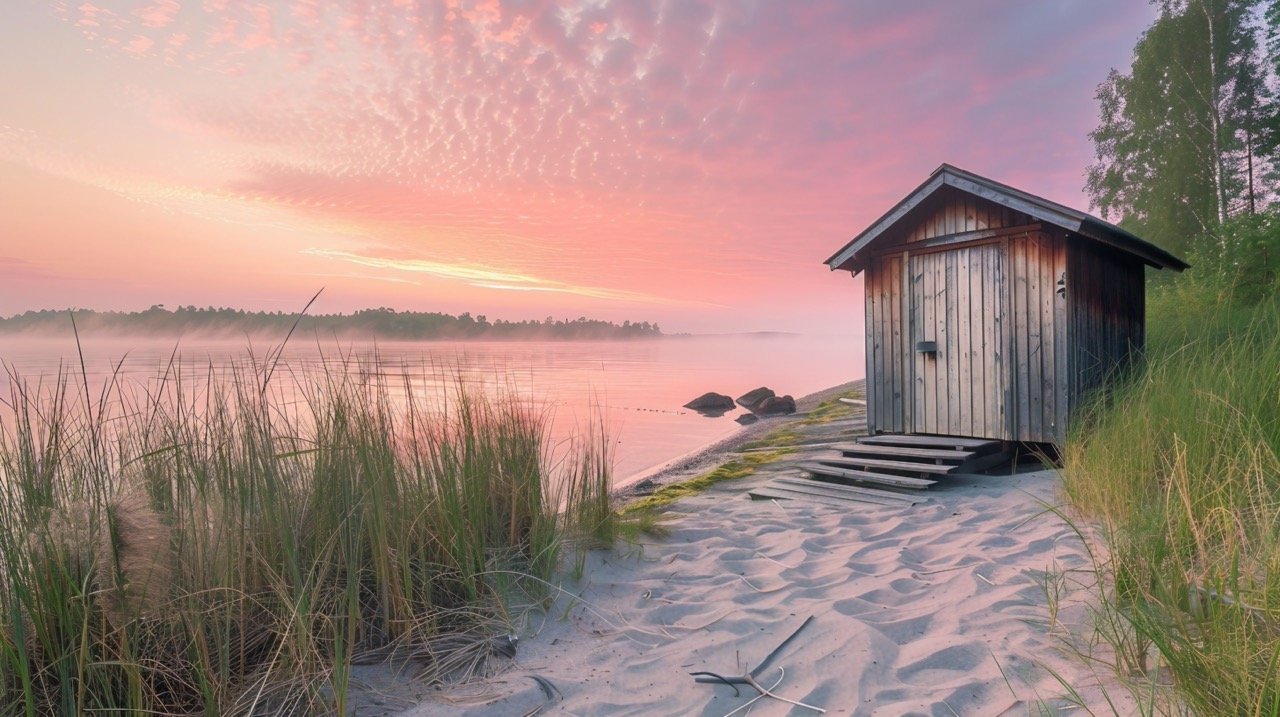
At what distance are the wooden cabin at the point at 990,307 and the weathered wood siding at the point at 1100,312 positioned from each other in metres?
0.02

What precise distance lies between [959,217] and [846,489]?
3.71 meters

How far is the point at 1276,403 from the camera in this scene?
3.79 m

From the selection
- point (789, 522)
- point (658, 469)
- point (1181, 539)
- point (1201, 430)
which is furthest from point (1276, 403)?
point (658, 469)

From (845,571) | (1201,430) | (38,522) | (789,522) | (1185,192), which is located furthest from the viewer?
(1185,192)

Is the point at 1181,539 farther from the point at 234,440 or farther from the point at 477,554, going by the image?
the point at 234,440

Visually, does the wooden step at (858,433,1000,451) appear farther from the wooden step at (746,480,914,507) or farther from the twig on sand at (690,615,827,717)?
the twig on sand at (690,615,827,717)

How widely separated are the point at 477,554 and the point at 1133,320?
917 centimetres

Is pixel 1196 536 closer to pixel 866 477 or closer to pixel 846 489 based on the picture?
pixel 846 489

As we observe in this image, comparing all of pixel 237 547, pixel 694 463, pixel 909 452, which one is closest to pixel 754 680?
pixel 237 547

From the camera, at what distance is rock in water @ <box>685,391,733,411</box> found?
19609 millimetres

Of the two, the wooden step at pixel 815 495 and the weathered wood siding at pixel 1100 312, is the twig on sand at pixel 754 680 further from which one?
the weathered wood siding at pixel 1100 312

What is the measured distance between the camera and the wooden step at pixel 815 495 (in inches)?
248

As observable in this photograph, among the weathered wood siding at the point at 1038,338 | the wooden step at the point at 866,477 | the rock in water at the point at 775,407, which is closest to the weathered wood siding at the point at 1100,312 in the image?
the weathered wood siding at the point at 1038,338

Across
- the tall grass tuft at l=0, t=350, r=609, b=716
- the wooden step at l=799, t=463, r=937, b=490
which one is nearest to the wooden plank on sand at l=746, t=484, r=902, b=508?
the wooden step at l=799, t=463, r=937, b=490
